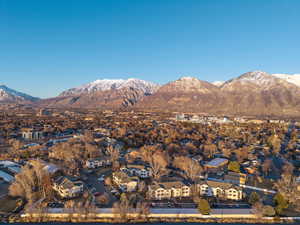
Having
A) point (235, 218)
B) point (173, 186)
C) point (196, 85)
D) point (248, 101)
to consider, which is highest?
point (196, 85)

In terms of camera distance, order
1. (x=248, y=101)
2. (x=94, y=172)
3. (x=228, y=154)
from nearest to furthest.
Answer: (x=94, y=172) < (x=228, y=154) < (x=248, y=101)

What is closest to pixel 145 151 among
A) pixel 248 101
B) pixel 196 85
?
pixel 248 101

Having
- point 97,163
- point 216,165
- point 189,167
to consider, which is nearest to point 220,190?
point 189,167

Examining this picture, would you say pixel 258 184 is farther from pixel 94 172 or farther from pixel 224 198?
pixel 94 172

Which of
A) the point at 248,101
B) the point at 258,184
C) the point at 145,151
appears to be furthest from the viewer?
the point at 248,101

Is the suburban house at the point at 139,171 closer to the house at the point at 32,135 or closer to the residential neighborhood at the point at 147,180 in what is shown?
the residential neighborhood at the point at 147,180

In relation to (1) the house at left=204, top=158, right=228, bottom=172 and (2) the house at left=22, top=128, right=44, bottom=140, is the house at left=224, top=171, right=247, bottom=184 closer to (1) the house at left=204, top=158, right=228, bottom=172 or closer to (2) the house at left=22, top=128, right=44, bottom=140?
(1) the house at left=204, top=158, right=228, bottom=172
